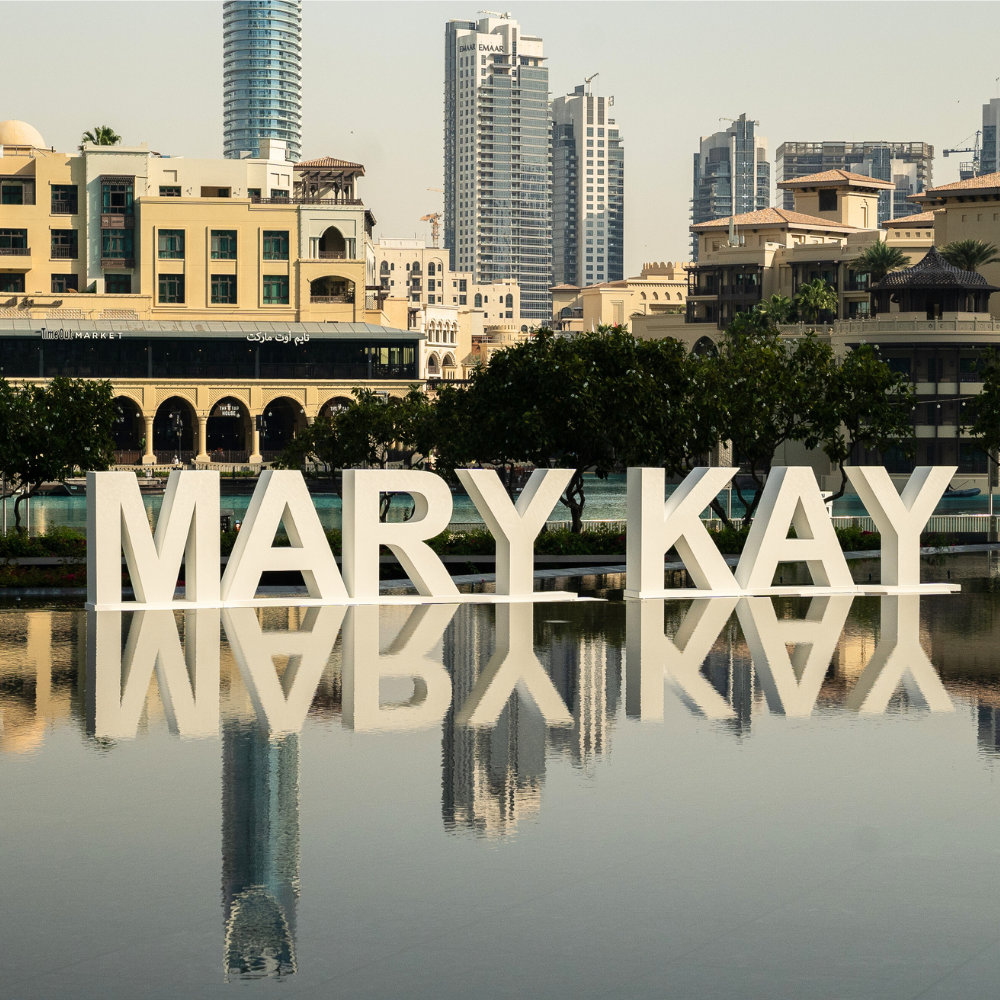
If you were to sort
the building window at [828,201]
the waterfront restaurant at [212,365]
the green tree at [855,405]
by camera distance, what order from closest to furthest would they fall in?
the green tree at [855,405], the waterfront restaurant at [212,365], the building window at [828,201]

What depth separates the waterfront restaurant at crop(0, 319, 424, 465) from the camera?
114 m

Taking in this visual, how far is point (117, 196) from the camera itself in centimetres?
12469

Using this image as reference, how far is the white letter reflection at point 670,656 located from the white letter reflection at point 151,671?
5.22 m

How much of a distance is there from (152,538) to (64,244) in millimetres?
104990

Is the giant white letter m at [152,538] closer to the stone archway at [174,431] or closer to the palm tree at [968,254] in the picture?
the stone archway at [174,431]

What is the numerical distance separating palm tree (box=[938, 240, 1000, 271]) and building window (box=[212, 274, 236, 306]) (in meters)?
58.3

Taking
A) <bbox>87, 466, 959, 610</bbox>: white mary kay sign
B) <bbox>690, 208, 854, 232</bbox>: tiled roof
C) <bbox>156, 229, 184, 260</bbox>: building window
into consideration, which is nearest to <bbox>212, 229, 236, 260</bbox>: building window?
<bbox>156, 229, 184, 260</bbox>: building window

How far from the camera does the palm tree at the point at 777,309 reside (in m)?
128

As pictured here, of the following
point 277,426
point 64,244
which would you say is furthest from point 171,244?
point 277,426

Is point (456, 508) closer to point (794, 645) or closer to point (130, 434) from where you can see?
point (130, 434)

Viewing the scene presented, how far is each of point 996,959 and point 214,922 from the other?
519 cm

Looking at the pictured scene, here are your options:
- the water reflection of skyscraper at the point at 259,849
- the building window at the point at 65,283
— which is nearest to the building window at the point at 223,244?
the building window at the point at 65,283

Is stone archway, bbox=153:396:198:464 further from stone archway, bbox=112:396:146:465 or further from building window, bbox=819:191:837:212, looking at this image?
building window, bbox=819:191:837:212

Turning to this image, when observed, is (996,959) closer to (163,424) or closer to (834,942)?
(834,942)
